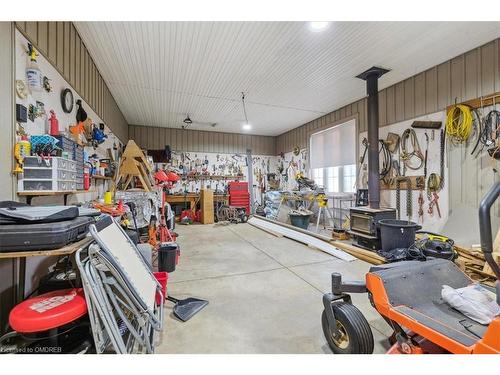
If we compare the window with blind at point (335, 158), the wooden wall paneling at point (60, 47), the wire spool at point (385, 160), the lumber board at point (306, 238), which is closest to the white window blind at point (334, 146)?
the window with blind at point (335, 158)

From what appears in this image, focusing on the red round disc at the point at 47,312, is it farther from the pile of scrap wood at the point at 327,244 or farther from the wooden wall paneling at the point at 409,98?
the wooden wall paneling at the point at 409,98

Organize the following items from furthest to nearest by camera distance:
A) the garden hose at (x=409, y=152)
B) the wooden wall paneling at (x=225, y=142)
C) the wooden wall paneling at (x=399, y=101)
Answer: the wooden wall paneling at (x=225, y=142) < the wooden wall paneling at (x=399, y=101) < the garden hose at (x=409, y=152)

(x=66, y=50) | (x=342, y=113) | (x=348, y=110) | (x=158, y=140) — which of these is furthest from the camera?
(x=158, y=140)

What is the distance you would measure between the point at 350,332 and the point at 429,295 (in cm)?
64

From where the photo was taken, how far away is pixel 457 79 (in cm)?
363

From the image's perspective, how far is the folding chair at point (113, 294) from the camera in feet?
4.41

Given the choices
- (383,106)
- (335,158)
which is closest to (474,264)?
(383,106)

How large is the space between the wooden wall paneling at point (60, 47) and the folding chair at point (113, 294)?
1960mm

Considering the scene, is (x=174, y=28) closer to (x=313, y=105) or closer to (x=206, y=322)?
(x=206, y=322)

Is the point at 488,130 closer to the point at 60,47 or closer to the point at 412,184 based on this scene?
the point at 412,184

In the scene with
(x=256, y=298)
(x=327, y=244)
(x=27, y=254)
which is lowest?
(x=256, y=298)

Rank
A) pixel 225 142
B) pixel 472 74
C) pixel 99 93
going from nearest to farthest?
pixel 472 74 < pixel 99 93 < pixel 225 142

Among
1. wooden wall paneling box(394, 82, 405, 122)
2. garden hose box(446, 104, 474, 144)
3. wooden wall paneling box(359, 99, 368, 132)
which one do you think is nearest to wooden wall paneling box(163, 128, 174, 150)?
wooden wall paneling box(359, 99, 368, 132)
